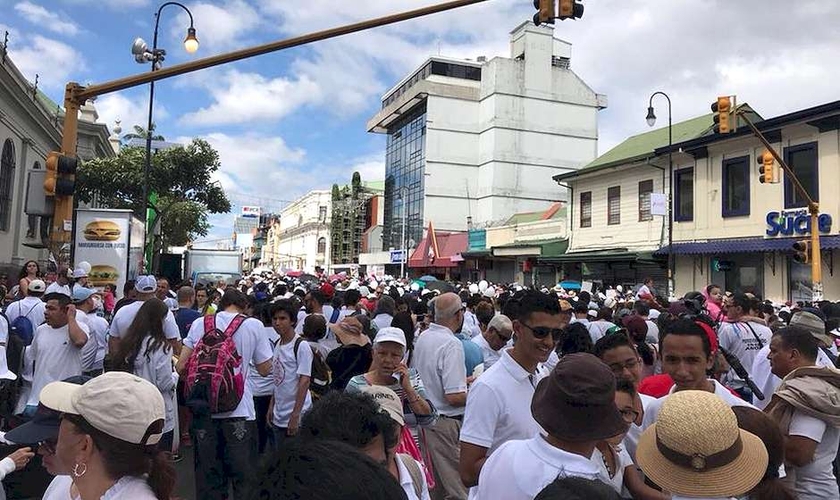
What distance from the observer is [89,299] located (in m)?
6.83

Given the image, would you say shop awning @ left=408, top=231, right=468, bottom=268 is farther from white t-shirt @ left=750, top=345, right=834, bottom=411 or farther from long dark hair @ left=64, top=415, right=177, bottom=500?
long dark hair @ left=64, top=415, right=177, bottom=500

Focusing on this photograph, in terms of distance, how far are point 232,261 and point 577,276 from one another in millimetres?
17783

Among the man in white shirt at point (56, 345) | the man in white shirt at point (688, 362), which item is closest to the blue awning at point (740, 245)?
the man in white shirt at point (688, 362)

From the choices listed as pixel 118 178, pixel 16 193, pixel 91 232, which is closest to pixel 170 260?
pixel 118 178

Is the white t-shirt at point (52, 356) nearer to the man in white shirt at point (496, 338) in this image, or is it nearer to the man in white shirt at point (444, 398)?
the man in white shirt at point (444, 398)

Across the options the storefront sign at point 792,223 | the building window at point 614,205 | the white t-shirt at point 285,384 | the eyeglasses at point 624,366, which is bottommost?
the white t-shirt at point 285,384

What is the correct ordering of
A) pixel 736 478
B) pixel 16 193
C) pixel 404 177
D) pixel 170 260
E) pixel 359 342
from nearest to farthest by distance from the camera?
pixel 736 478 < pixel 359 342 < pixel 16 193 < pixel 170 260 < pixel 404 177

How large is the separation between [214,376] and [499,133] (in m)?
53.3

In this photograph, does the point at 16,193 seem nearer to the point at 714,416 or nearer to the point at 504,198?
the point at 714,416

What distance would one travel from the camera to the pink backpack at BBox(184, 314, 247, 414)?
16.0 feet

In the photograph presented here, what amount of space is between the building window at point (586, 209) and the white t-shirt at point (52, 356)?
27.9 metres

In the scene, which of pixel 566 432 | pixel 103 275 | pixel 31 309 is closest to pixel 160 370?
pixel 31 309

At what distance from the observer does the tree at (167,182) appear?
29.6 meters

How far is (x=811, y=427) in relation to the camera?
3082 mm
